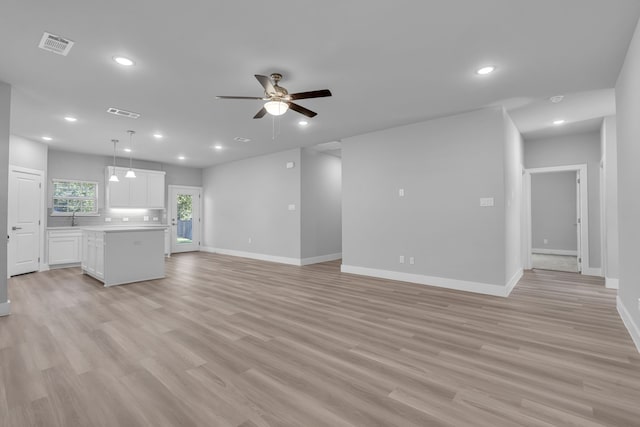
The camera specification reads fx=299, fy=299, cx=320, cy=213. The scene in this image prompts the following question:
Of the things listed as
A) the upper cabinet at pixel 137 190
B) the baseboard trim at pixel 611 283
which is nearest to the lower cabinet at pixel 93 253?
the upper cabinet at pixel 137 190

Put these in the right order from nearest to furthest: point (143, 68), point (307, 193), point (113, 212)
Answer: point (143, 68)
point (307, 193)
point (113, 212)

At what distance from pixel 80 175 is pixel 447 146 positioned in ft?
29.0

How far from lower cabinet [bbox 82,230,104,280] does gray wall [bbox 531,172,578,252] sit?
11.5 meters

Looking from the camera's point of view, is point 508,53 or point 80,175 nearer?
point 508,53

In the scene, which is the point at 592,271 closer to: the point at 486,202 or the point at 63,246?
the point at 486,202

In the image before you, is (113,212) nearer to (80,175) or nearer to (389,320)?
(80,175)

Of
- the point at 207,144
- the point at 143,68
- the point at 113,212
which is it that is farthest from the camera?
the point at 113,212

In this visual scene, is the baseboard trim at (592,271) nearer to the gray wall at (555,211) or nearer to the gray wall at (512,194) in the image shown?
the gray wall at (512,194)

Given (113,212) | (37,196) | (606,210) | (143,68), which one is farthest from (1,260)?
(606,210)

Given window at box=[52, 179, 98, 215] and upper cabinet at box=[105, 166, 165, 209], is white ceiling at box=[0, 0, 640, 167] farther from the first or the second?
upper cabinet at box=[105, 166, 165, 209]

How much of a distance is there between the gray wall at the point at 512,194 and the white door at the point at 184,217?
9075mm

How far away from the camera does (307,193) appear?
7504 mm

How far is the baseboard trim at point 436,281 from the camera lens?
4543 mm

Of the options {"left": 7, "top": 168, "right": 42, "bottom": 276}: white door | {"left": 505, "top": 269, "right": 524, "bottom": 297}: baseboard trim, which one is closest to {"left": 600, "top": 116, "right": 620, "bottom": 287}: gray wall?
{"left": 505, "top": 269, "right": 524, "bottom": 297}: baseboard trim
